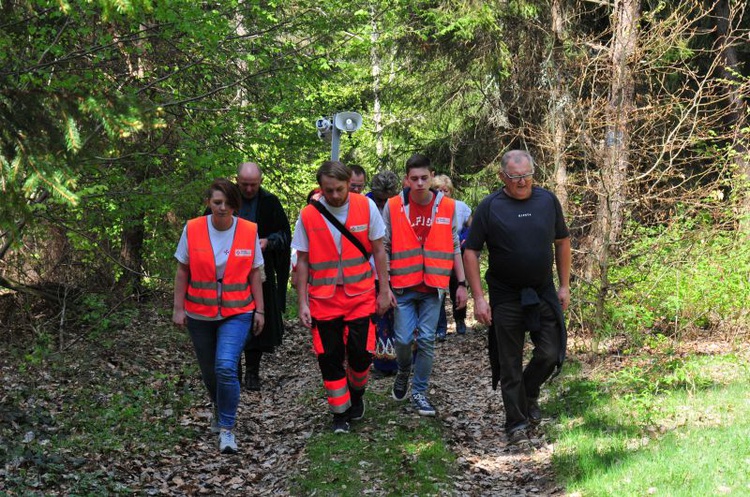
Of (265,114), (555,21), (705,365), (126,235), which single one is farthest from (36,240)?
(555,21)

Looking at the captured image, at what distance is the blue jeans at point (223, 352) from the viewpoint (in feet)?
21.7

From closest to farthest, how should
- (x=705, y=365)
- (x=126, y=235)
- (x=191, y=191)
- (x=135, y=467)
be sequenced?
(x=135, y=467) → (x=705, y=365) → (x=191, y=191) → (x=126, y=235)

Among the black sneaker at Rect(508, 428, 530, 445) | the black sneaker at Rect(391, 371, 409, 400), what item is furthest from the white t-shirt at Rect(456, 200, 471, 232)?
the black sneaker at Rect(508, 428, 530, 445)

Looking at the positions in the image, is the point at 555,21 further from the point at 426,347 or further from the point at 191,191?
the point at 426,347

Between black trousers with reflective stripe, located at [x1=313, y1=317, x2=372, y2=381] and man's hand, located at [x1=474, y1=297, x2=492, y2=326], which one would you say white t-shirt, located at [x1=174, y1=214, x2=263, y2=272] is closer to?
black trousers with reflective stripe, located at [x1=313, y1=317, x2=372, y2=381]

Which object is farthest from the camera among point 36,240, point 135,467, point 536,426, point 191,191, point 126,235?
point 126,235

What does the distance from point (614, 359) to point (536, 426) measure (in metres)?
2.16

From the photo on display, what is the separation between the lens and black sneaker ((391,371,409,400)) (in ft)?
25.3

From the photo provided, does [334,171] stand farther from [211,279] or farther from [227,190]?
[211,279]

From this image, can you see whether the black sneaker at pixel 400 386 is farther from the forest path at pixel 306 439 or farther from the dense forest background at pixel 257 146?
the dense forest background at pixel 257 146

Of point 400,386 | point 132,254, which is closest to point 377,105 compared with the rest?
point 132,254

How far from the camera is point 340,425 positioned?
6.99 metres

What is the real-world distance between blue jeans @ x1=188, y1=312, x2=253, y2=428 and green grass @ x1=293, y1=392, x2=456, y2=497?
81 cm

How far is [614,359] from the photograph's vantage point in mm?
8836
